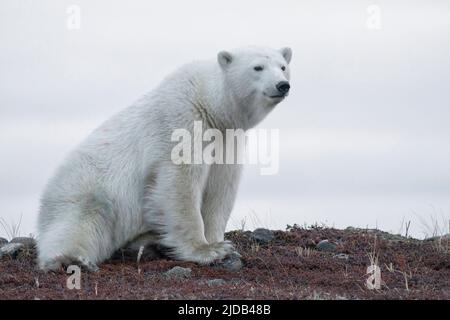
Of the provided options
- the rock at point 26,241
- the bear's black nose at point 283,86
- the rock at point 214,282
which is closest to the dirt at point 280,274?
the rock at point 214,282

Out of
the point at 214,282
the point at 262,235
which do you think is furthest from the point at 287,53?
the point at 214,282

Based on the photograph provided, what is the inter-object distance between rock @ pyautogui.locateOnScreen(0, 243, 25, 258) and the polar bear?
2.17 feet

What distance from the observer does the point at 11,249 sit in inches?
430

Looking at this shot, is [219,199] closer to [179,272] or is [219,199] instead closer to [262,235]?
[262,235]

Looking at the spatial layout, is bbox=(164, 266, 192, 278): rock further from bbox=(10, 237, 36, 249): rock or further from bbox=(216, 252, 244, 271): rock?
bbox=(10, 237, 36, 249): rock

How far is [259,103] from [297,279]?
2249 millimetres

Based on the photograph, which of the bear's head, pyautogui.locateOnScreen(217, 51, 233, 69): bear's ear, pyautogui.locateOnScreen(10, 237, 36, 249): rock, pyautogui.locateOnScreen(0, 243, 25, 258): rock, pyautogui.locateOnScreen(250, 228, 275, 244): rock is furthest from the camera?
pyautogui.locateOnScreen(250, 228, 275, 244): rock

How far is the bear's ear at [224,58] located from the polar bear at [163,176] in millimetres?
12

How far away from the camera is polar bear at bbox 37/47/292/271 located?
33.1 feet

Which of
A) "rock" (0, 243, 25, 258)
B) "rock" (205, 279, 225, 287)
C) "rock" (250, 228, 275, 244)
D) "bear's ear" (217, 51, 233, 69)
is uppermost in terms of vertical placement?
"bear's ear" (217, 51, 233, 69)

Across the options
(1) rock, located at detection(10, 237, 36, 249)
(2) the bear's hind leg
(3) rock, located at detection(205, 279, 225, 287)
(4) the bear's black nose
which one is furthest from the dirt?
(4) the bear's black nose

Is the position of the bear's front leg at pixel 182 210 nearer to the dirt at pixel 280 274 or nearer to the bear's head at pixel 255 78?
the dirt at pixel 280 274

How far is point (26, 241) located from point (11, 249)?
51 cm
